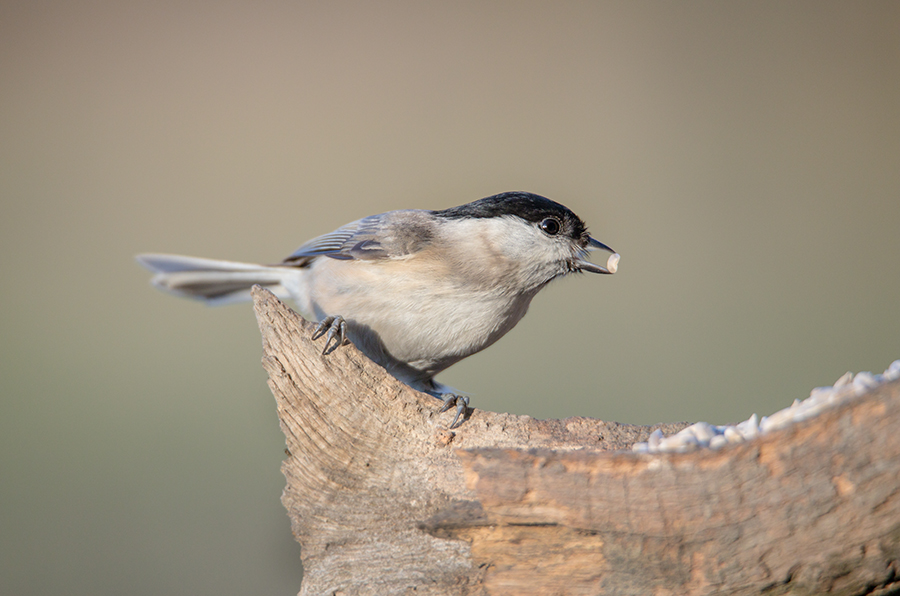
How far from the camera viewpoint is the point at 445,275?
1429mm

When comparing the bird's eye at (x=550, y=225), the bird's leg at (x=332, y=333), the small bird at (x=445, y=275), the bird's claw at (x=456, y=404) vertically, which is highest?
the bird's eye at (x=550, y=225)

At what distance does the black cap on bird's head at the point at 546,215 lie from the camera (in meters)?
1.48

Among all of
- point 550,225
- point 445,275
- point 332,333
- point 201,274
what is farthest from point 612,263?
point 201,274

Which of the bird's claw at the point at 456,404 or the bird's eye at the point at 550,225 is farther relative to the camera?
the bird's eye at the point at 550,225

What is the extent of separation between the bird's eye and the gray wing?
28cm

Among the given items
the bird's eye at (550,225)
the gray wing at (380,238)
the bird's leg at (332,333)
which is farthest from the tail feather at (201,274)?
the bird's eye at (550,225)

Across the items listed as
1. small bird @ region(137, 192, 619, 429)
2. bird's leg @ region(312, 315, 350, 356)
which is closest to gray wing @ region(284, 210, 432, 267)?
small bird @ region(137, 192, 619, 429)

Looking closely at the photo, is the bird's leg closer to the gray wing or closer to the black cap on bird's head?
the gray wing

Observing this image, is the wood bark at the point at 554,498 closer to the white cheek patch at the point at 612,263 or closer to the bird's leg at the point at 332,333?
the bird's leg at the point at 332,333

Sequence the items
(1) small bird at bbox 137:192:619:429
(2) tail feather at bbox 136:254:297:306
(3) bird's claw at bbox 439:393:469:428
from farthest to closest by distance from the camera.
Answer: (2) tail feather at bbox 136:254:297:306
(1) small bird at bbox 137:192:619:429
(3) bird's claw at bbox 439:393:469:428

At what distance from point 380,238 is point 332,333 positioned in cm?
36

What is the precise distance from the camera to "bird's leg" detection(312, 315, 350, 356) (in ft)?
3.89

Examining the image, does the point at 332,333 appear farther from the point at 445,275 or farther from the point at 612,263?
the point at 612,263

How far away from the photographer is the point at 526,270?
57.6 inches
